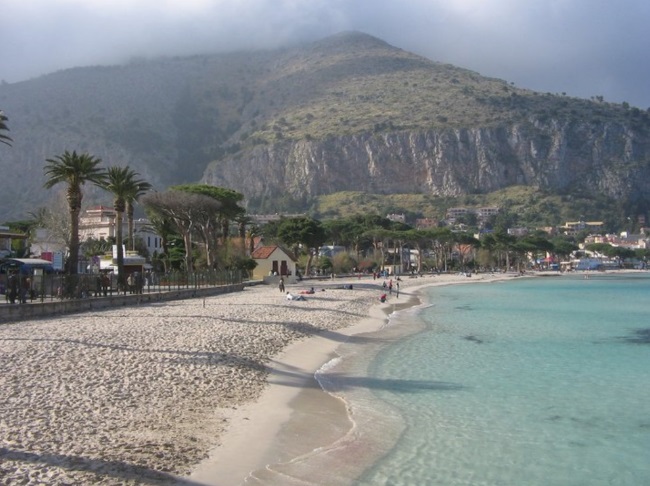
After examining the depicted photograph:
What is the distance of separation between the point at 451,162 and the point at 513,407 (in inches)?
7239

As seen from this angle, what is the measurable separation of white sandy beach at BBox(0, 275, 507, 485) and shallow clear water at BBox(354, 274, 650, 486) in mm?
1697

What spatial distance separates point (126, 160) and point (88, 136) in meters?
14.1

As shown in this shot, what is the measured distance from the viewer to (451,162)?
192375 mm

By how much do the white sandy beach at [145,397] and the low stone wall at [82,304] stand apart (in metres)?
1.29

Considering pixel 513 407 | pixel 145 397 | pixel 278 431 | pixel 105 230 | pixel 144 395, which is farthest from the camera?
pixel 105 230

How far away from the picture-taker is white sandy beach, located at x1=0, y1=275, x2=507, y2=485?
8.13m

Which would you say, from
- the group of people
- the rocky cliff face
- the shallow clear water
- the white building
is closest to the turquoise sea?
the shallow clear water

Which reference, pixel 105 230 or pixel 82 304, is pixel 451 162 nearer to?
pixel 105 230

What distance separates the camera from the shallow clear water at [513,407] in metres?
9.72

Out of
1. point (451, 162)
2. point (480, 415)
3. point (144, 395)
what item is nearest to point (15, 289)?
point (144, 395)

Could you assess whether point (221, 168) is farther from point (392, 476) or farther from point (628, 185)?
point (392, 476)

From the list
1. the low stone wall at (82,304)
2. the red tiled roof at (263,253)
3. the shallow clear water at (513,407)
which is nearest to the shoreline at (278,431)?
the shallow clear water at (513,407)

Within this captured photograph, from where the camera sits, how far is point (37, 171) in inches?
6614

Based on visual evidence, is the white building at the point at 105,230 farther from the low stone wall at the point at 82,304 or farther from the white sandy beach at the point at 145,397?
the white sandy beach at the point at 145,397
